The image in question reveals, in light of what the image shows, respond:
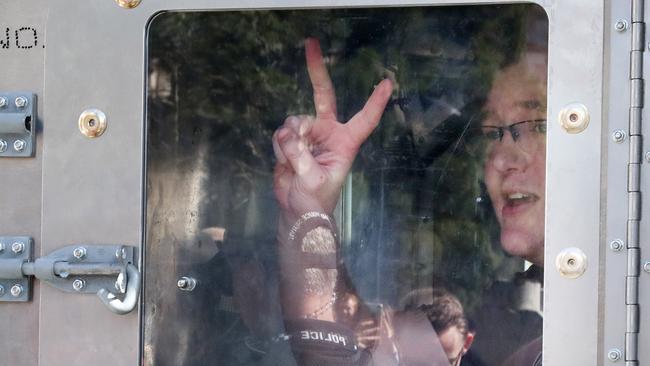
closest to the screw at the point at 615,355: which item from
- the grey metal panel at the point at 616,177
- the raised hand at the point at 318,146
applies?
the grey metal panel at the point at 616,177

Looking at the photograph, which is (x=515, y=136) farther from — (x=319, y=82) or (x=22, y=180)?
(x=22, y=180)

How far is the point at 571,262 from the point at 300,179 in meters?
0.49

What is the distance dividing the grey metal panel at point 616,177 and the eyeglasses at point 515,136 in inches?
4.3

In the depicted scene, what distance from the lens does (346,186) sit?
1621 mm

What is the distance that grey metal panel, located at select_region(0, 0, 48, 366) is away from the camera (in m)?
1.69

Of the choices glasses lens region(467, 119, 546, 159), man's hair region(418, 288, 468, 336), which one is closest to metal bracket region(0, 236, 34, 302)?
man's hair region(418, 288, 468, 336)

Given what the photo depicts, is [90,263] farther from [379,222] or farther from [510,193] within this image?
[510,193]

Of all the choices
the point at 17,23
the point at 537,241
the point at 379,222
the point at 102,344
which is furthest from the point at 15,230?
the point at 537,241

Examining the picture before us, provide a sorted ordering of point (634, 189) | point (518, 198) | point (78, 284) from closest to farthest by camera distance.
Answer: point (634, 189), point (518, 198), point (78, 284)

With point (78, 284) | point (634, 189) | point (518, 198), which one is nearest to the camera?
point (634, 189)

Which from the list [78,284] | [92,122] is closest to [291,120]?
[92,122]

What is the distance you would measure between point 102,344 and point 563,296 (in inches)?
31.1

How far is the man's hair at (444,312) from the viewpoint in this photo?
1.56m

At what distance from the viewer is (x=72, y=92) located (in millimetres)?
1656
